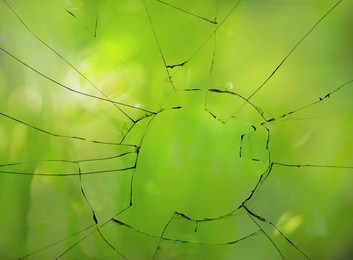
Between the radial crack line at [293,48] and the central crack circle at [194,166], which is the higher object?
the radial crack line at [293,48]

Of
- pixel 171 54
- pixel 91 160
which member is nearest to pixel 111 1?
pixel 171 54

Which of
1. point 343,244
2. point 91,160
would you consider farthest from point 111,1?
point 343,244

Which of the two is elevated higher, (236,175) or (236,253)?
(236,175)

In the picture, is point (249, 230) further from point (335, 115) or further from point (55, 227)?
point (55, 227)

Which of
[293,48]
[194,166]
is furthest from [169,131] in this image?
[293,48]

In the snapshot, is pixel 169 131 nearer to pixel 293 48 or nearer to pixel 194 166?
pixel 194 166

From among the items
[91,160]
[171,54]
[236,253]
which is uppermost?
[171,54]
